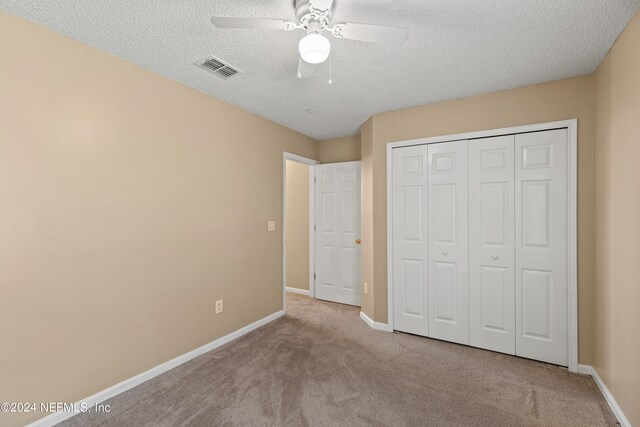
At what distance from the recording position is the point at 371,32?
152 cm

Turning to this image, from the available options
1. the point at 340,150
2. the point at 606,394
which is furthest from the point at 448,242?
the point at 340,150

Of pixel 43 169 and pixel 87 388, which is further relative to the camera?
pixel 87 388

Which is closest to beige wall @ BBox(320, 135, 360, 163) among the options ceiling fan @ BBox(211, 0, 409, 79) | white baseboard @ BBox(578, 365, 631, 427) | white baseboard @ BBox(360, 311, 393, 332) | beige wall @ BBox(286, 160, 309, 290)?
beige wall @ BBox(286, 160, 309, 290)

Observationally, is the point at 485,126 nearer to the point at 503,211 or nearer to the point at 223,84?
the point at 503,211

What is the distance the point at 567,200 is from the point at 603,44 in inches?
45.9

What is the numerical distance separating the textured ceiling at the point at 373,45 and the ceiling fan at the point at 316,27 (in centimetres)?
13

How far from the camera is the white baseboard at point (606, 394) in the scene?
182cm

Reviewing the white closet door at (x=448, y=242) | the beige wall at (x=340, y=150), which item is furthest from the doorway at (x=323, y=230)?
the white closet door at (x=448, y=242)

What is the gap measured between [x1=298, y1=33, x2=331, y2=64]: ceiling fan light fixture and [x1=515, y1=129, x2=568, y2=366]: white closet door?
2.20 metres

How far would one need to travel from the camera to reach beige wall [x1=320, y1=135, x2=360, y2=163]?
4.32m

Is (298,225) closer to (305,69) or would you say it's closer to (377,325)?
(377,325)

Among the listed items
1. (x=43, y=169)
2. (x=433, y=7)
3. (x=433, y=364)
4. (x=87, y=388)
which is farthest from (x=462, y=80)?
(x=87, y=388)

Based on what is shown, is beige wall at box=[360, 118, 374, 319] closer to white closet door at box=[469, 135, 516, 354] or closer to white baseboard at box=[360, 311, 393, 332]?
white baseboard at box=[360, 311, 393, 332]

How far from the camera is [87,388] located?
78.4 inches
